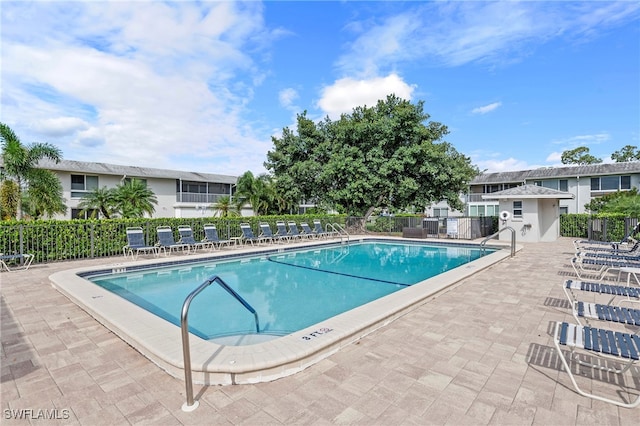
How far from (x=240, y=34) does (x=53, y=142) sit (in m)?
8.45

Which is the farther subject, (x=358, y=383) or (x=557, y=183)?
(x=557, y=183)

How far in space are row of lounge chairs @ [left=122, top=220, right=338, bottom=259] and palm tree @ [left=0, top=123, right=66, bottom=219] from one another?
4143mm

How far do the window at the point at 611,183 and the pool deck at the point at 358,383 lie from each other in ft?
108

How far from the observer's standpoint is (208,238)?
549 inches

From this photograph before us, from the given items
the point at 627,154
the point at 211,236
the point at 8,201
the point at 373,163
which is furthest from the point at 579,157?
the point at 8,201

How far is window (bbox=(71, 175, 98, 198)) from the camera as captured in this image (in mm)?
24000

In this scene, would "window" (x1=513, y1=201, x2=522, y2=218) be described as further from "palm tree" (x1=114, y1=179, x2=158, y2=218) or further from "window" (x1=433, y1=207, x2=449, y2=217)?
"palm tree" (x1=114, y1=179, x2=158, y2=218)

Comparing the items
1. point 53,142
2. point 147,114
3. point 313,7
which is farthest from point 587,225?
point 53,142

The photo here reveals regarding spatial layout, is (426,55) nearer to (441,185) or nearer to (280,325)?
(441,185)

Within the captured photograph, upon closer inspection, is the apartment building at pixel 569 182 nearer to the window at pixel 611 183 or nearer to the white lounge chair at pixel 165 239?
the window at pixel 611 183

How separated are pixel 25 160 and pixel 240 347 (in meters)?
13.3

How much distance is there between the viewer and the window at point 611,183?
2870 centimetres

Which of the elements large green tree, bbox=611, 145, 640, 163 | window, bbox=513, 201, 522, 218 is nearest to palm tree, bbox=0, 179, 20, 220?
window, bbox=513, 201, 522, 218

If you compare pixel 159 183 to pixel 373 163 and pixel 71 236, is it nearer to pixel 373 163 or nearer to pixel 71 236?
pixel 71 236
